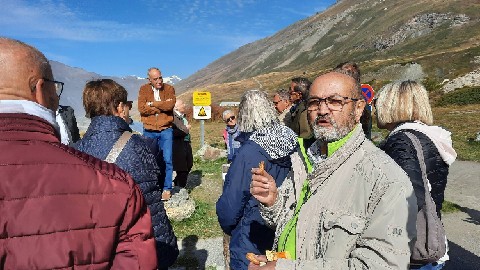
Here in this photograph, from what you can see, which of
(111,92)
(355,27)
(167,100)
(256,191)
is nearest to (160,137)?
(167,100)

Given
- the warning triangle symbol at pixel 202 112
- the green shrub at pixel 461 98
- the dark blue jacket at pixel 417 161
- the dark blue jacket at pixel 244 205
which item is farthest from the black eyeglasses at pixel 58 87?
the green shrub at pixel 461 98

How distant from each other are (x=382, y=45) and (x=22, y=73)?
116 metres

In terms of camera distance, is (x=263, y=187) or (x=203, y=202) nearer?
(x=263, y=187)

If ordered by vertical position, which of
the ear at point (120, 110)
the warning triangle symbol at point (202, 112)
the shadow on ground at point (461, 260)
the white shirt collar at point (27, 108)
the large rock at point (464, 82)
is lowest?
the shadow on ground at point (461, 260)

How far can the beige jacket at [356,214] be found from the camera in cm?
170

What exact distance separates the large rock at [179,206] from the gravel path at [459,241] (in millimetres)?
750

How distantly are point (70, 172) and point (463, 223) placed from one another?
22.4 feet

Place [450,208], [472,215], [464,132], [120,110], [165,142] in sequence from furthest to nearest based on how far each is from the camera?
[464,132] < [450,208] < [472,215] < [165,142] < [120,110]

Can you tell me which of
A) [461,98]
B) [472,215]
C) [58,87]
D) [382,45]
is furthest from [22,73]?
[382,45]

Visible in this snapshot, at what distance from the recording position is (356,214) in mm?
1769

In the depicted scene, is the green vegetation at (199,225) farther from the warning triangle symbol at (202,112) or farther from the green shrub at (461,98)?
the green shrub at (461,98)

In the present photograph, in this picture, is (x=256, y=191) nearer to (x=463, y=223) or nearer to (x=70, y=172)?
(x=70, y=172)

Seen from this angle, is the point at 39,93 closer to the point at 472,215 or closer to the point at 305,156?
the point at 305,156

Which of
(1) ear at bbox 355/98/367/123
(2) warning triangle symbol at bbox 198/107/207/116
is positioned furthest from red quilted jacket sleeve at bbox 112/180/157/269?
(2) warning triangle symbol at bbox 198/107/207/116
